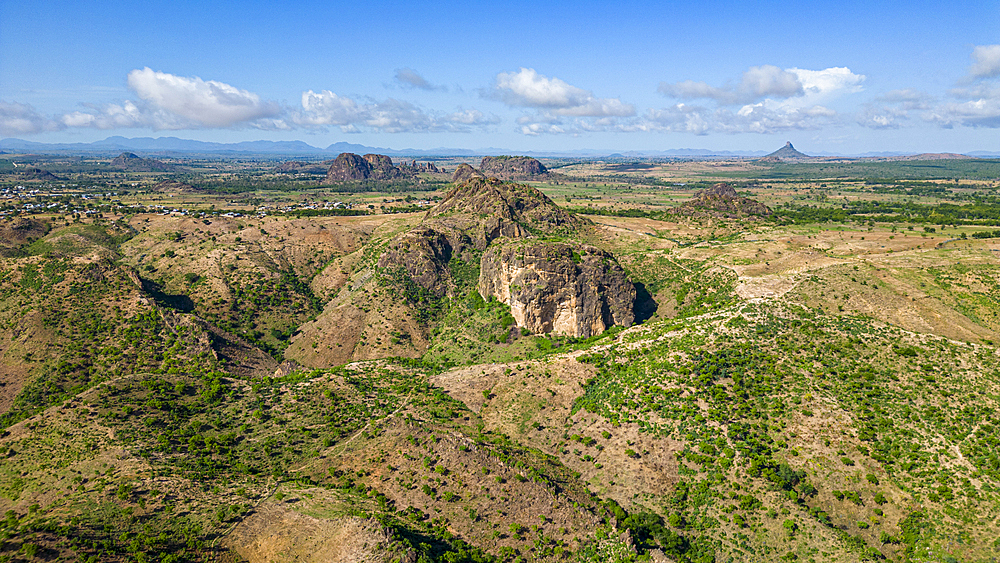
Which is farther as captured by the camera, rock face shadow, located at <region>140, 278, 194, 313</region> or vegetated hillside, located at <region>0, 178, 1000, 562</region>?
rock face shadow, located at <region>140, 278, 194, 313</region>

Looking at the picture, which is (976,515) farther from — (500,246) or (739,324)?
(500,246)

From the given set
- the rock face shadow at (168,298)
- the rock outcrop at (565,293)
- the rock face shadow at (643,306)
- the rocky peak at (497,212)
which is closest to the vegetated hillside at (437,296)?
the rock outcrop at (565,293)

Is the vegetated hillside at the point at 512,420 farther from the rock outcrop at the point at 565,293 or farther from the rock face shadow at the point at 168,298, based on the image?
the rock outcrop at the point at 565,293

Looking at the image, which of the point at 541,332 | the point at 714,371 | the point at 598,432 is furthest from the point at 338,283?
the point at 714,371

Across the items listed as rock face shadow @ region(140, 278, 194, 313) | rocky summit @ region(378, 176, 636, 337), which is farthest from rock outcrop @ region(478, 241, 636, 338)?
rock face shadow @ region(140, 278, 194, 313)

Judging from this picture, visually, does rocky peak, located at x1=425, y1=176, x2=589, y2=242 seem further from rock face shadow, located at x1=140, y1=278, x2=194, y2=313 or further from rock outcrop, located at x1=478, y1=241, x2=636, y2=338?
rock face shadow, located at x1=140, y1=278, x2=194, y2=313

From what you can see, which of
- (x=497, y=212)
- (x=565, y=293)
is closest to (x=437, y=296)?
(x=565, y=293)
